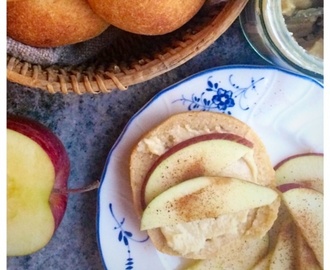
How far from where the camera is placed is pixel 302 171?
705mm

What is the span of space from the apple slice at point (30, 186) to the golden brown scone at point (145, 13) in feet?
0.50

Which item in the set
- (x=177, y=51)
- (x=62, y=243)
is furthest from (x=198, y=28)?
(x=62, y=243)

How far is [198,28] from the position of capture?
61 cm

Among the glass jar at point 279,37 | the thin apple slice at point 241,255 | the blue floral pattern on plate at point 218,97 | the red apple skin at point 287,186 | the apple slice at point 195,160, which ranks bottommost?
the thin apple slice at point 241,255

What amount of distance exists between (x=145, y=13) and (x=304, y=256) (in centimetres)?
38

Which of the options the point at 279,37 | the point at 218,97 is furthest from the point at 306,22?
the point at 218,97

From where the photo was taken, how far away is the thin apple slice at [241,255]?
0.71 m

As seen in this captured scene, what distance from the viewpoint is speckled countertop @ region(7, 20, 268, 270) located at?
67 cm

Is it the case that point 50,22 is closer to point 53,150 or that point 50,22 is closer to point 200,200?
point 53,150

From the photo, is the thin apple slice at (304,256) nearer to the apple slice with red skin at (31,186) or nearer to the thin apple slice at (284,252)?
the thin apple slice at (284,252)

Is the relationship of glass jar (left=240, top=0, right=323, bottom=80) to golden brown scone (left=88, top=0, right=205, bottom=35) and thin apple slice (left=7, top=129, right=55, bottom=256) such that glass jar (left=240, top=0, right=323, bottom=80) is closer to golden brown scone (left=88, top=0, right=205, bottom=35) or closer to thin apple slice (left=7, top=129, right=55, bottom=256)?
golden brown scone (left=88, top=0, right=205, bottom=35)

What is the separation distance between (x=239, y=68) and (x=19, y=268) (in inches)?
14.5

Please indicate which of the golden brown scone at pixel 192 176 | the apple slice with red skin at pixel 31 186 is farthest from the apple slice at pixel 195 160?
the apple slice with red skin at pixel 31 186

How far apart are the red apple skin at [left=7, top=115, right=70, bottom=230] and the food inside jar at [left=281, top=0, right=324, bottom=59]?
0.29 metres
